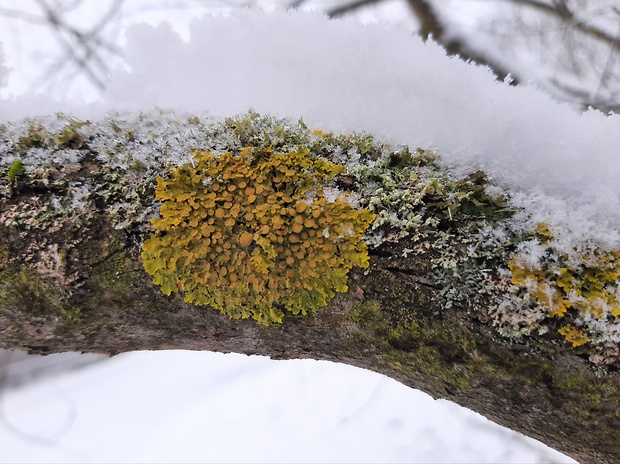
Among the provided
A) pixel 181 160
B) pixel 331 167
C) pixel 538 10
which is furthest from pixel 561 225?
pixel 538 10

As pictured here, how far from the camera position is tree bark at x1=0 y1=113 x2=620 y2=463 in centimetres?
87

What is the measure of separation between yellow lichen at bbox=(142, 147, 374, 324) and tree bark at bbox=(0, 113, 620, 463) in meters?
0.05

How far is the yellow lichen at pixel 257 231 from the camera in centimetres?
91

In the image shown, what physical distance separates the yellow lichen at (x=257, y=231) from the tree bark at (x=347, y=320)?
0.18 feet

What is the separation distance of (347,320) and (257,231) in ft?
0.95

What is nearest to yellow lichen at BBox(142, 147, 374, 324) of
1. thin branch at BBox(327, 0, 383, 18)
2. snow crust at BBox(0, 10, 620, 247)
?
snow crust at BBox(0, 10, 620, 247)

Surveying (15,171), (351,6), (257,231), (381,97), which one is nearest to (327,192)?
(257,231)

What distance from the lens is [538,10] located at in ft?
12.3

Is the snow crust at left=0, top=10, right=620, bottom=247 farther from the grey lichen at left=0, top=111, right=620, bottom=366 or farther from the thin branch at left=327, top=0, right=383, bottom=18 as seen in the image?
the thin branch at left=327, top=0, right=383, bottom=18

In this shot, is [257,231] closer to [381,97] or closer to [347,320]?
[347,320]

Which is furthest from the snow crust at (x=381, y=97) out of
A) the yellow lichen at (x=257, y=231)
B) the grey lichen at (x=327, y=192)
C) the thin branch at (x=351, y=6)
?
the thin branch at (x=351, y=6)

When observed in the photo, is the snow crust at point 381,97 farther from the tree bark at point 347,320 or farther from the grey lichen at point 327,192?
the tree bark at point 347,320

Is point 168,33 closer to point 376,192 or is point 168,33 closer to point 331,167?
point 331,167

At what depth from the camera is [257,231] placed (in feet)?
2.96
